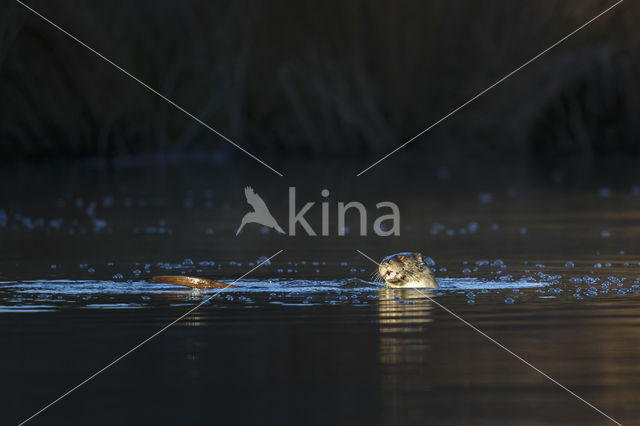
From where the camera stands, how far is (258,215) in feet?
63.2

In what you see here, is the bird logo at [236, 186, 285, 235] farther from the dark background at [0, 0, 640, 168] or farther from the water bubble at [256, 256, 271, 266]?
the dark background at [0, 0, 640, 168]

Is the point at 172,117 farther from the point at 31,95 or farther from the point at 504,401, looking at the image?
the point at 504,401

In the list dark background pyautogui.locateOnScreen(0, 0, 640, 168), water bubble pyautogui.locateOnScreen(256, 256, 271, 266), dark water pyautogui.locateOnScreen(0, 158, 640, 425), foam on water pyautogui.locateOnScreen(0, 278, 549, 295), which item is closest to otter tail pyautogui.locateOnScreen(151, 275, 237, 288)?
foam on water pyautogui.locateOnScreen(0, 278, 549, 295)

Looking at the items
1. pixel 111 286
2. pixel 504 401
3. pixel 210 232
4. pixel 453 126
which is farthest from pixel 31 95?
pixel 504 401

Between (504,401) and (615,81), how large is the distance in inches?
1191

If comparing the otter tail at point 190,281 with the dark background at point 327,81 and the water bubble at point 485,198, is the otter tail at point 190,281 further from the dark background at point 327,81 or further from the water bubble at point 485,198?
the dark background at point 327,81

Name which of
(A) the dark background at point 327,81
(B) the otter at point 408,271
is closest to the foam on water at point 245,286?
(B) the otter at point 408,271

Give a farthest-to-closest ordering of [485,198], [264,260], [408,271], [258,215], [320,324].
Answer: [485,198] → [258,215] → [264,260] → [408,271] → [320,324]

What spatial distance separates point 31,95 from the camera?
3669cm

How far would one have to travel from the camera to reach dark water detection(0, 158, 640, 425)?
253 inches

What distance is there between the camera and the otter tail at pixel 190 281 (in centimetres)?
1062

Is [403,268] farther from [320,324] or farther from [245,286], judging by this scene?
[320,324]

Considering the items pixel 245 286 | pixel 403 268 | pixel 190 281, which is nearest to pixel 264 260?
pixel 245 286

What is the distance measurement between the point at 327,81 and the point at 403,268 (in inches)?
1152
